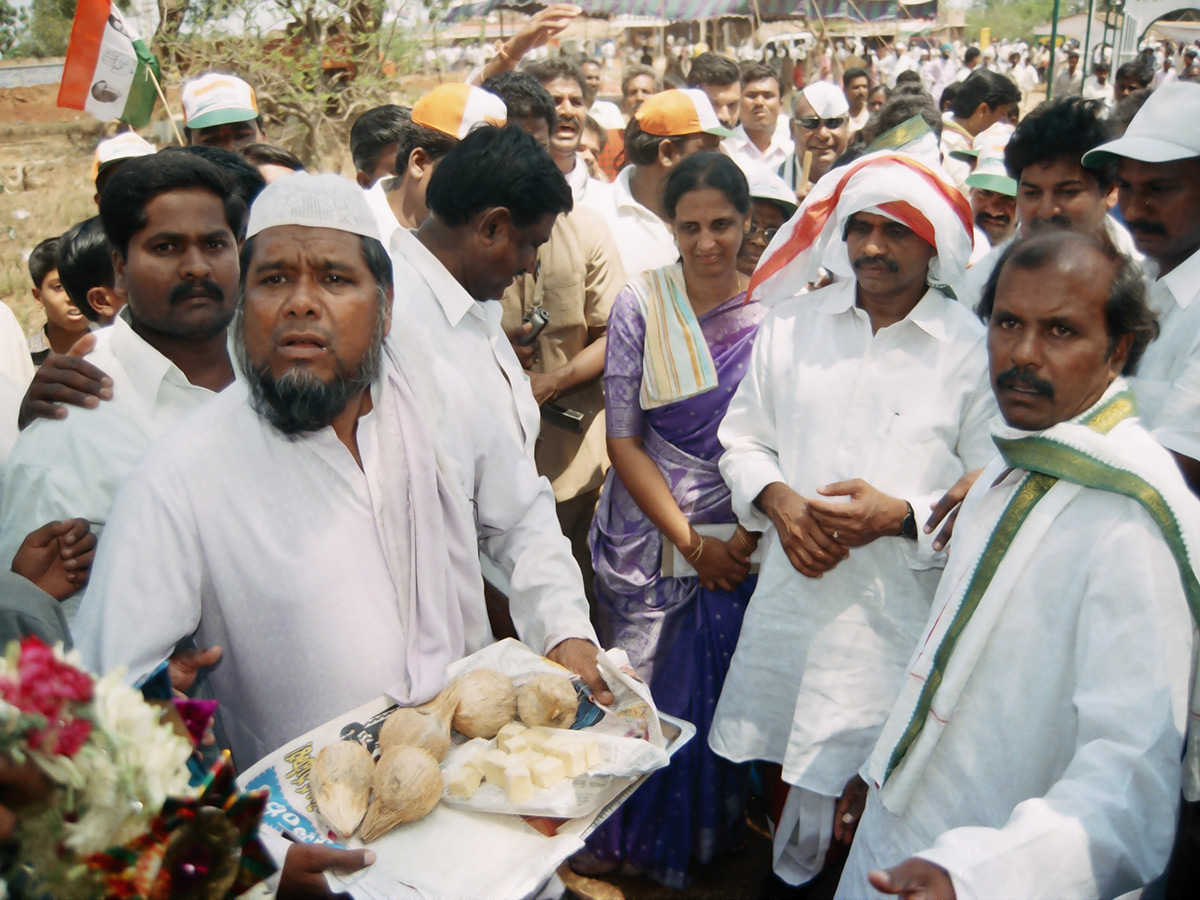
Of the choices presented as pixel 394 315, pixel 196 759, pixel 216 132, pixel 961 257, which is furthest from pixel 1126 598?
pixel 216 132

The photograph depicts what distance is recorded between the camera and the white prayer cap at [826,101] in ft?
20.9

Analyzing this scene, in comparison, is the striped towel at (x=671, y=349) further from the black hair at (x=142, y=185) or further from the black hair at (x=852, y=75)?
the black hair at (x=852, y=75)

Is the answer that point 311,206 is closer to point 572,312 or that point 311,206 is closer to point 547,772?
point 547,772

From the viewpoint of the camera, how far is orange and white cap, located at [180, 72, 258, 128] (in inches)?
188

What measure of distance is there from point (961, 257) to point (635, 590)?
1.47 meters

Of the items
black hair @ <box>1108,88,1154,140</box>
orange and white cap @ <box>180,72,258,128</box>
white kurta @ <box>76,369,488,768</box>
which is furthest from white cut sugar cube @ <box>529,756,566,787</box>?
orange and white cap @ <box>180,72,258,128</box>

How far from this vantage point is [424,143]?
13.1ft

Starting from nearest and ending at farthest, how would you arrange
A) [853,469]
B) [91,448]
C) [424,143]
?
[91,448] → [853,469] → [424,143]

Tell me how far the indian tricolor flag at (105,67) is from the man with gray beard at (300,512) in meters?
3.68

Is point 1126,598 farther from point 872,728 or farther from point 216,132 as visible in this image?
point 216,132

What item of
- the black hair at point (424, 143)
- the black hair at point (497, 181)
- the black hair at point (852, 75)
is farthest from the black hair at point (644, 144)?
the black hair at point (852, 75)

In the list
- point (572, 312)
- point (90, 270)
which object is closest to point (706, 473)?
point (572, 312)

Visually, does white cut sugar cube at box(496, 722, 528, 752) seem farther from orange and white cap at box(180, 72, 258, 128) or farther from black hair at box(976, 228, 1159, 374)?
orange and white cap at box(180, 72, 258, 128)

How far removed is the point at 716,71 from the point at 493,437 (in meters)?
4.96
